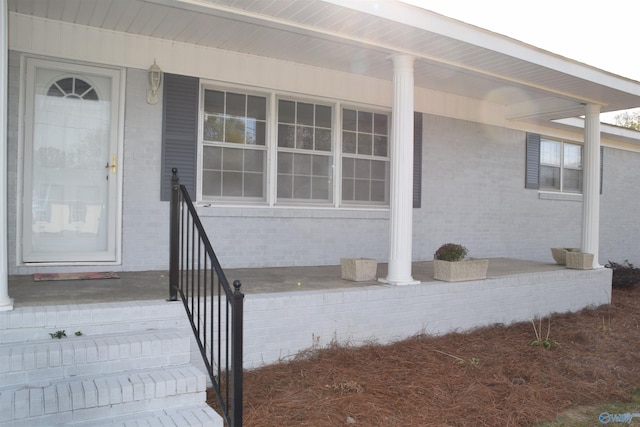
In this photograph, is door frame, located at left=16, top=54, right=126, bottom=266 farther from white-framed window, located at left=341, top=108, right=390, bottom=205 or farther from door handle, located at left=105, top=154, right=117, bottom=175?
white-framed window, located at left=341, top=108, right=390, bottom=205

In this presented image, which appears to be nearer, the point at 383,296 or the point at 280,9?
the point at 280,9

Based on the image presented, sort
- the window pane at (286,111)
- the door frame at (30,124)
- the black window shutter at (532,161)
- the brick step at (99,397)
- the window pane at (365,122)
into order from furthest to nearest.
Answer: the black window shutter at (532,161), the window pane at (365,122), the window pane at (286,111), the door frame at (30,124), the brick step at (99,397)

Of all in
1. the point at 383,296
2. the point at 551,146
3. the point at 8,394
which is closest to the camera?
the point at 8,394

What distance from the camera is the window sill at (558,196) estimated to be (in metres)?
8.88

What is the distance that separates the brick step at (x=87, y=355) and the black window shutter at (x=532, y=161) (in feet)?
23.2

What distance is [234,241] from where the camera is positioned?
5.87 m

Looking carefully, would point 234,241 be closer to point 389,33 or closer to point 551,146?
point 389,33

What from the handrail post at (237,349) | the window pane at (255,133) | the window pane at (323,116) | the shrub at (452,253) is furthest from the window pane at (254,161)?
the handrail post at (237,349)

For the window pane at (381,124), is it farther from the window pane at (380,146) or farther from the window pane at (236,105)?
the window pane at (236,105)

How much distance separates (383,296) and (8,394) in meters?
3.06

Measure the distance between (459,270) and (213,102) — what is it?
3351 mm

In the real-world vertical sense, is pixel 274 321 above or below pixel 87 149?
below

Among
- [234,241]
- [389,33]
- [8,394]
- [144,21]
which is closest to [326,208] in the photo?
[234,241]

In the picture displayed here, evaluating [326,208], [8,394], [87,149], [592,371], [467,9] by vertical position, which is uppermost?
[467,9]
